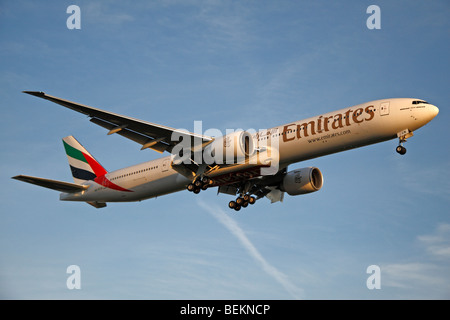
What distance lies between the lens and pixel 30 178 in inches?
1633

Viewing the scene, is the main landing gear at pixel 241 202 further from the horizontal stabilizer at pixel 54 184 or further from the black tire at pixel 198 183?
the horizontal stabilizer at pixel 54 184

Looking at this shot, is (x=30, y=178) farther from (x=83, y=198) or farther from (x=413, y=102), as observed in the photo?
(x=413, y=102)

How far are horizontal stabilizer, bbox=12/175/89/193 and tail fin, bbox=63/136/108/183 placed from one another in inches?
78.8

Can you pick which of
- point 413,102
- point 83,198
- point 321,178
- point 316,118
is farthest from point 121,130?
point 413,102

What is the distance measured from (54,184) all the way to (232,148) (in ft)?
48.0

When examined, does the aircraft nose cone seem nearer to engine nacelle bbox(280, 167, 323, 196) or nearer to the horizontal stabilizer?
engine nacelle bbox(280, 167, 323, 196)

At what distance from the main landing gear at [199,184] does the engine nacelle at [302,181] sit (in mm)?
7297

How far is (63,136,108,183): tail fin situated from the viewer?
161 ft

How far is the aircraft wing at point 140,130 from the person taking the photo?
3712cm
